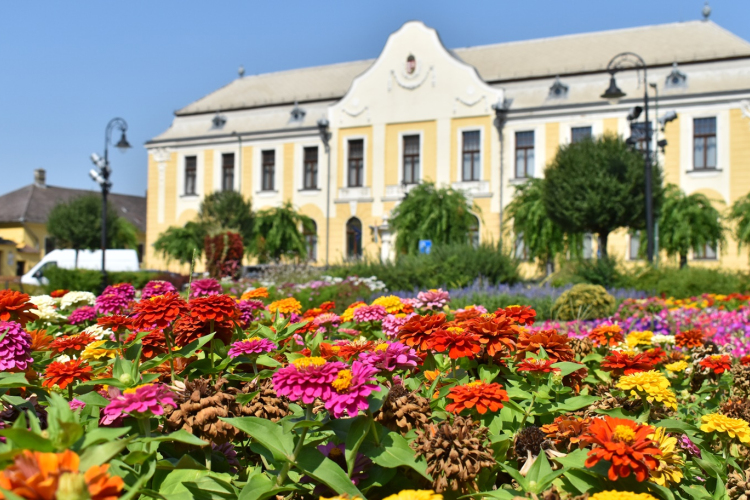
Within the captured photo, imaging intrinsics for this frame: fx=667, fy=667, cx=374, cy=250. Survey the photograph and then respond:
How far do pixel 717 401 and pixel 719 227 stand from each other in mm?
21545

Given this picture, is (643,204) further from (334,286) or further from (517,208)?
(334,286)

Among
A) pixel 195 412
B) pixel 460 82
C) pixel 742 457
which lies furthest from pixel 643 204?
pixel 195 412

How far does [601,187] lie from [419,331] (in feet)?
53.1

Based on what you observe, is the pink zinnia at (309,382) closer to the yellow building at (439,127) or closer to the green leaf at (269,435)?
the green leaf at (269,435)

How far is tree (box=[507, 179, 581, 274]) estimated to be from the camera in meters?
21.8

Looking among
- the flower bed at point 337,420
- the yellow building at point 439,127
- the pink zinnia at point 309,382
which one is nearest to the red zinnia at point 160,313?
the flower bed at point 337,420

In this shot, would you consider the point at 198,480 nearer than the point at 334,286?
Yes

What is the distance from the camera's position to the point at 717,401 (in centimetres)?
336

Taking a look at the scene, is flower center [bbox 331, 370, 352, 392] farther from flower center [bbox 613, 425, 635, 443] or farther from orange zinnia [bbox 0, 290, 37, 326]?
orange zinnia [bbox 0, 290, 37, 326]

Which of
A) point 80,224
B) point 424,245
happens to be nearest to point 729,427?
point 424,245

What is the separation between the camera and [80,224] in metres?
37.9

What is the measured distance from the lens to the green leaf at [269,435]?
1.69 metres

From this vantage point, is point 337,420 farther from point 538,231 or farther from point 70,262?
point 70,262

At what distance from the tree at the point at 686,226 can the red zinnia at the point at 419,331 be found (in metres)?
22.1
